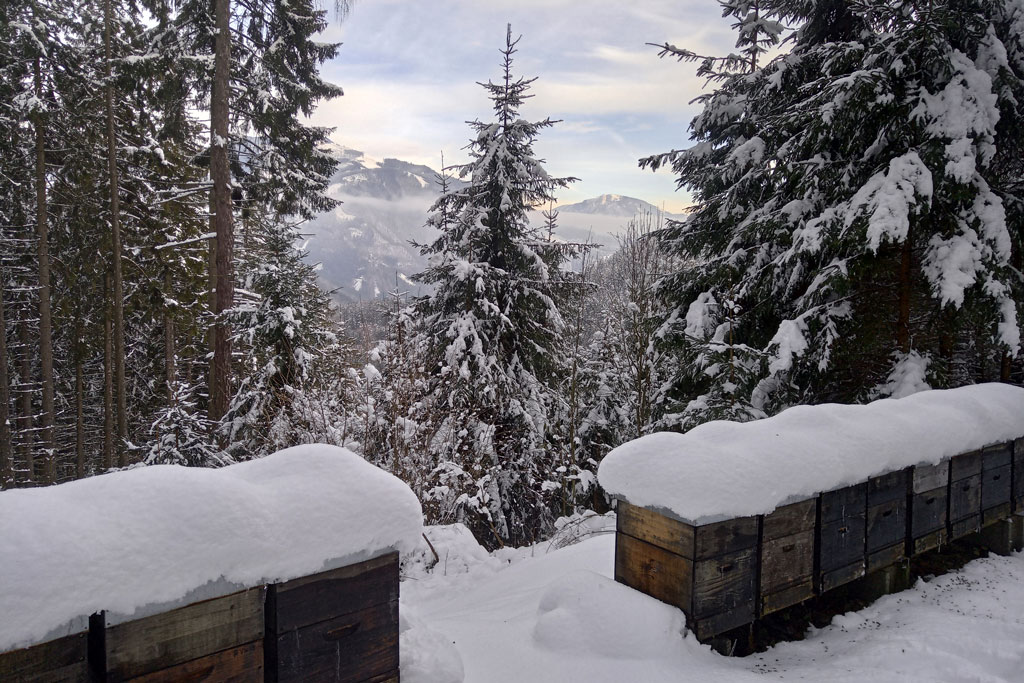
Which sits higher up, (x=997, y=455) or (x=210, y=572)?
(x=210, y=572)

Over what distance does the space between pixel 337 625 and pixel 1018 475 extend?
19.5 feet

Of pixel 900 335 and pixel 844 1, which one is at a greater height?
pixel 844 1

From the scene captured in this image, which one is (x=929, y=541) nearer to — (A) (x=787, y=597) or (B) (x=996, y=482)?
(B) (x=996, y=482)

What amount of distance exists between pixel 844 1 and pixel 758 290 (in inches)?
165

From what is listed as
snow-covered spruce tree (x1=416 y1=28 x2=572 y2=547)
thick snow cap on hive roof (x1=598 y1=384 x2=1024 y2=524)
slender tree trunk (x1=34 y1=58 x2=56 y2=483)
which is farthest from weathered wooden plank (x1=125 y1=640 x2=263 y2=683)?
slender tree trunk (x1=34 y1=58 x2=56 y2=483)

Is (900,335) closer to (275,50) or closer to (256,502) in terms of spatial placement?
(256,502)

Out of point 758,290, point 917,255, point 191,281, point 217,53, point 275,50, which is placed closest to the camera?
point 917,255

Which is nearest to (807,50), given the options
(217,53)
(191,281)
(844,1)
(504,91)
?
(844,1)

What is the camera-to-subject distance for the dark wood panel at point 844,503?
10.8 ft

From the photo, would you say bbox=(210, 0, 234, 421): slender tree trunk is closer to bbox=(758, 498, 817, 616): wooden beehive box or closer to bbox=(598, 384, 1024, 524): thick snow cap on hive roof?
bbox=(598, 384, 1024, 524): thick snow cap on hive roof

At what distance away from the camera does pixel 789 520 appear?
3154 mm

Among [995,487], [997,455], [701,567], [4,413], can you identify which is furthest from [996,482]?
[4,413]

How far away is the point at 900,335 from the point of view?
21.9 feet

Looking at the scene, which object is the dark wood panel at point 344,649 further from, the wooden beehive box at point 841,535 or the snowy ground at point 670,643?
the wooden beehive box at point 841,535
